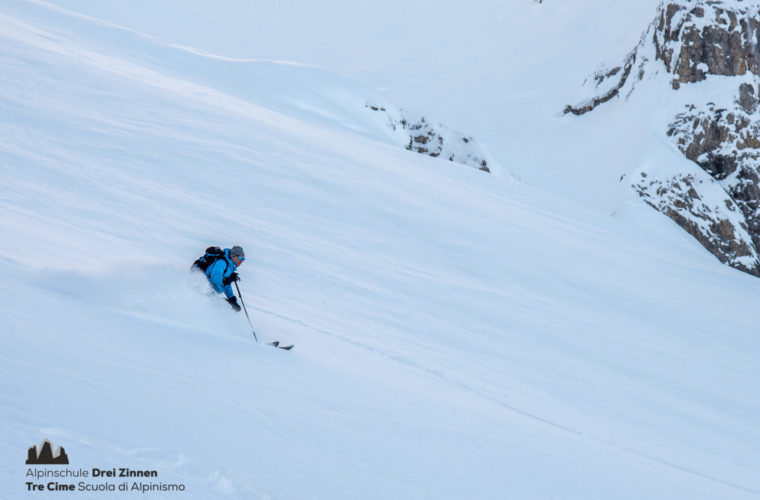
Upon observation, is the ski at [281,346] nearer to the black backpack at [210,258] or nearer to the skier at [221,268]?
the skier at [221,268]

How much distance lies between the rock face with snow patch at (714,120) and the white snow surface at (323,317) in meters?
6.48

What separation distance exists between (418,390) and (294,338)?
1497 millimetres

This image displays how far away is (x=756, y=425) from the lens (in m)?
9.35

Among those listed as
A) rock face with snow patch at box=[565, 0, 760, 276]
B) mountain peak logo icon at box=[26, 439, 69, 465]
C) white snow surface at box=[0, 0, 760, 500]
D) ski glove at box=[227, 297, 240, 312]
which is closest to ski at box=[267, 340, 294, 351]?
white snow surface at box=[0, 0, 760, 500]

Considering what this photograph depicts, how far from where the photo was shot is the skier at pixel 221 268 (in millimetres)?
7055

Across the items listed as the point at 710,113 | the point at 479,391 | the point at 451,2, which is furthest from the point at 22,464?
the point at 451,2

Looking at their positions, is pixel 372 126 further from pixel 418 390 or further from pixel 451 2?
pixel 451 2

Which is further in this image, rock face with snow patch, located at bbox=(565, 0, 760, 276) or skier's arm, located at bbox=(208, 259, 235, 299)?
rock face with snow patch, located at bbox=(565, 0, 760, 276)

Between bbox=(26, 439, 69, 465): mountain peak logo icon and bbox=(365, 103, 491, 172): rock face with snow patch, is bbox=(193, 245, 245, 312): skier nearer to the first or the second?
bbox=(26, 439, 69, 465): mountain peak logo icon

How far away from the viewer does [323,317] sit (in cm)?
837

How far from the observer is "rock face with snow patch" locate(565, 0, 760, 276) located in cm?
2650

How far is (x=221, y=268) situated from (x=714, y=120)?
28.8m

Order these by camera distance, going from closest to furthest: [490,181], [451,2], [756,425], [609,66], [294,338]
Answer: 1. [294,338]
2. [756,425]
3. [490,181]
4. [609,66]
5. [451,2]

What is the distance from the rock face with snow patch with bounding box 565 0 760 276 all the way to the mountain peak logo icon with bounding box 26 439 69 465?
26.2 meters
